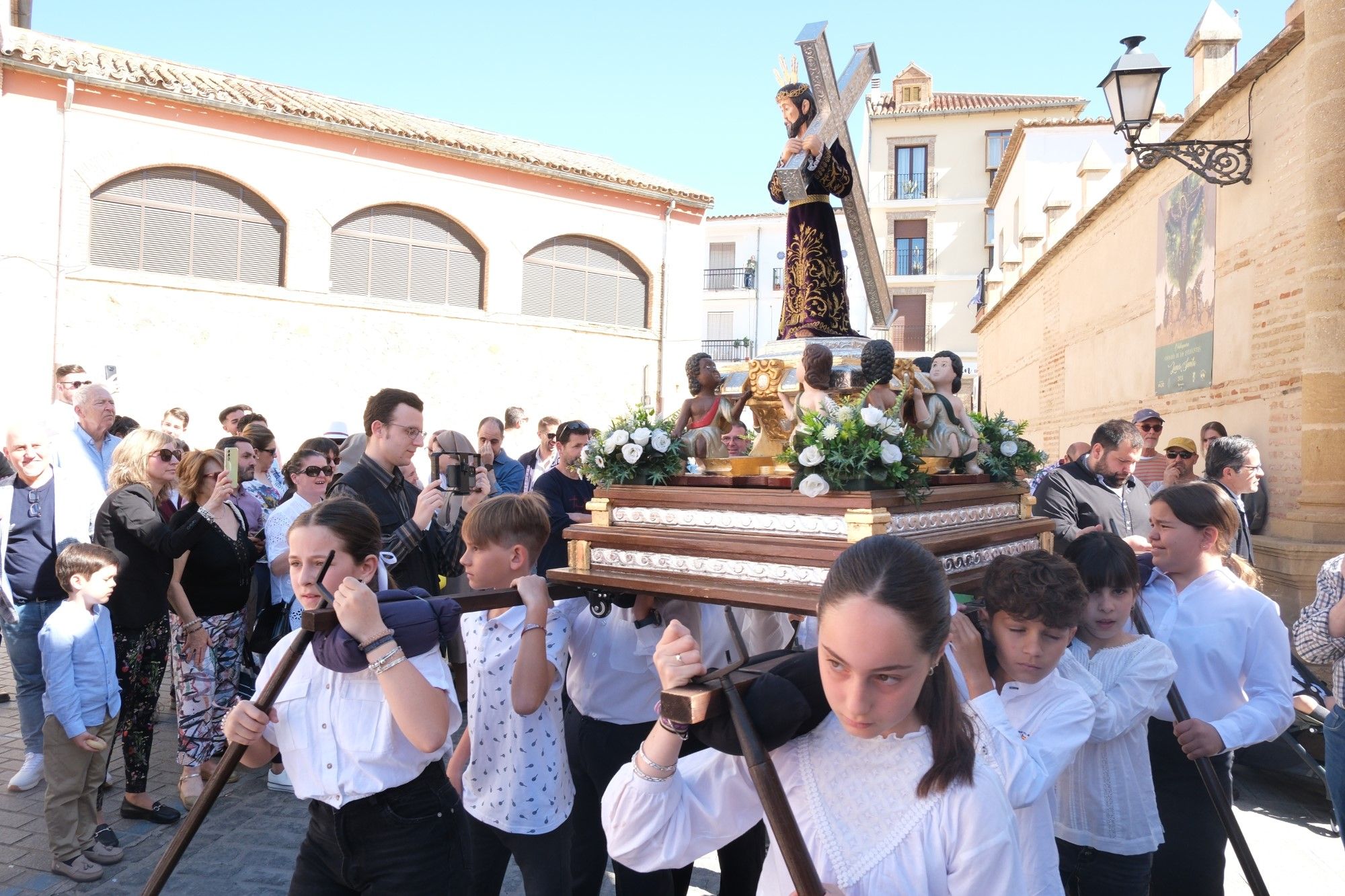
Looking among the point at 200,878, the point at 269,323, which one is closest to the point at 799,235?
the point at 200,878

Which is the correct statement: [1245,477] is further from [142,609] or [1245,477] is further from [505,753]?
[142,609]

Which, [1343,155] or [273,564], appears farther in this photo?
[1343,155]

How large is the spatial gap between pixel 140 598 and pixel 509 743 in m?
2.86

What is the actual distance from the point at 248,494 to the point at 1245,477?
20.0ft

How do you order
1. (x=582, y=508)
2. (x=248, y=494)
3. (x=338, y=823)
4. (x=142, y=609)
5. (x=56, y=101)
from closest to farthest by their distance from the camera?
1. (x=338, y=823)
2. (x=142, y=609)
3. (x=582, y=508)
4. (x=248, y=494)
5. (x=56, y=101)

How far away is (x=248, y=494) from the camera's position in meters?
6.09

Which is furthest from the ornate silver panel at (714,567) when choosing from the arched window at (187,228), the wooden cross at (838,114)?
the arched window at (187,228)

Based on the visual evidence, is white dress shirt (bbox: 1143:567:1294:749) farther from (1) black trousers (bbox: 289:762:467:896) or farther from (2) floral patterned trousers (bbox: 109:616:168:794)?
(2) floral patterned trousers (bbox: 109:616:168:794)

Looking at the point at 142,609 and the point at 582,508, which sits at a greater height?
the point at 582,508

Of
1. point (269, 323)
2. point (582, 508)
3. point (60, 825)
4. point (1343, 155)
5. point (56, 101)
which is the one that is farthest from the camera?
point (269, 323)

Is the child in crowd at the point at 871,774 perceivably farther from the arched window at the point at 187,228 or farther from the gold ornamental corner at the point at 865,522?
the arched window at the point at 187,228

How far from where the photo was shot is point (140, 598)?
483 centimetres

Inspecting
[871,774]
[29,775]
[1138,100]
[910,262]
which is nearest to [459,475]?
[871,774]

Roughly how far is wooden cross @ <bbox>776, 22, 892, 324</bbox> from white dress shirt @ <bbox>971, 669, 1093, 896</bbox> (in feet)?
7.61
